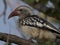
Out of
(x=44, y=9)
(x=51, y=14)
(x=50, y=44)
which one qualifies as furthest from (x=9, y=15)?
(x=50, y=44)

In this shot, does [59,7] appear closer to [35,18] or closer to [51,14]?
[51,14]

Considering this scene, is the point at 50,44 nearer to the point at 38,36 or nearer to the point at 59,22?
the point at 59,22

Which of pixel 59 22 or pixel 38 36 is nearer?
pixel 59 22

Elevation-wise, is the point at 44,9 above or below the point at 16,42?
above

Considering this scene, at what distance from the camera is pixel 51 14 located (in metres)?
1.82

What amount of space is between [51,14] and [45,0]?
16cm

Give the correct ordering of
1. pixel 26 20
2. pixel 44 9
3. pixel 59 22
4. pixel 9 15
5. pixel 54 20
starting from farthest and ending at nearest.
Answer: pixel 26 20 → pixel 9 15 → pixel 44 9 → pixel 54 20 → pixel 59 22

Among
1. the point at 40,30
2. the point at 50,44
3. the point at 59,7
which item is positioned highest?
the point at 59,7

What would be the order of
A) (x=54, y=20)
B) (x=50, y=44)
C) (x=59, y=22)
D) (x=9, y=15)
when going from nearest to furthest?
(x=50, y=44)
(x=59, y=22)
(x=54, y=20)
(x=9, y=15)

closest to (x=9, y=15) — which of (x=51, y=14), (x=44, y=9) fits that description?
(x=44, y=9)

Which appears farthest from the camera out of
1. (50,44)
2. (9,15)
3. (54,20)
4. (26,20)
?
(26,20)

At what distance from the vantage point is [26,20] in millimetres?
2545

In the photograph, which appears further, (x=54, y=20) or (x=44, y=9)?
(x=44, y=9)

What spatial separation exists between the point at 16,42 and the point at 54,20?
43 centimetres
